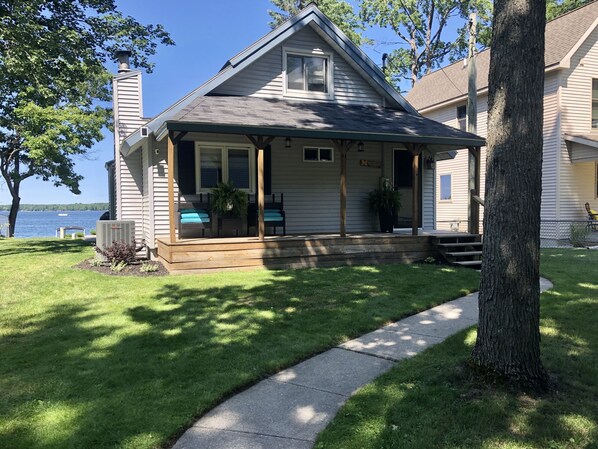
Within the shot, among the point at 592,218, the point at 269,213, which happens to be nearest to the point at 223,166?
the point at 269,213

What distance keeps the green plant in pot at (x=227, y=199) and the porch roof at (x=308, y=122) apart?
161cm

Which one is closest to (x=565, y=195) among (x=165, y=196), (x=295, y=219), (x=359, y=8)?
(x=295, y=219)

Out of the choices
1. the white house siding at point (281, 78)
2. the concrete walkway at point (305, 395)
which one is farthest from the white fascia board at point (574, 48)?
the concrete walkway at point (305, 395)

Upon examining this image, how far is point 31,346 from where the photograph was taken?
183 inches

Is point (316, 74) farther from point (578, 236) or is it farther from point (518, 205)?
point (578, 236)

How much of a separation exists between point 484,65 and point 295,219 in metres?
13.7

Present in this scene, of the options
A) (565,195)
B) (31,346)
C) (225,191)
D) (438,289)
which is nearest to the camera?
(31,346)

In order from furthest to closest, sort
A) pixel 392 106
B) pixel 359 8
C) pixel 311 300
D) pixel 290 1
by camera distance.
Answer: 1. pixel 290 1
2. pixel 359 8
3. pixel 392 106
4. pixel 311 300

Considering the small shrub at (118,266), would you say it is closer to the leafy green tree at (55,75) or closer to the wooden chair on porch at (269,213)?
the wooden chair on porch at (269,213)

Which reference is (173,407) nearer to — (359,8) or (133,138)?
(133,138)

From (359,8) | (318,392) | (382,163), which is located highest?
(359,8)

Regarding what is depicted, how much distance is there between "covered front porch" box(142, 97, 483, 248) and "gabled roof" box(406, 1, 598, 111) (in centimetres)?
415

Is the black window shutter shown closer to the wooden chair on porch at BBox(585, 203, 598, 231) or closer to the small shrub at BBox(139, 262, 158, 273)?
the small shrub at BBox(139, 262, 158, 273)

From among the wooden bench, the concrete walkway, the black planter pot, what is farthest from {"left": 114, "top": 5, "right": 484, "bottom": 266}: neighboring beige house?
the concrete walkway
